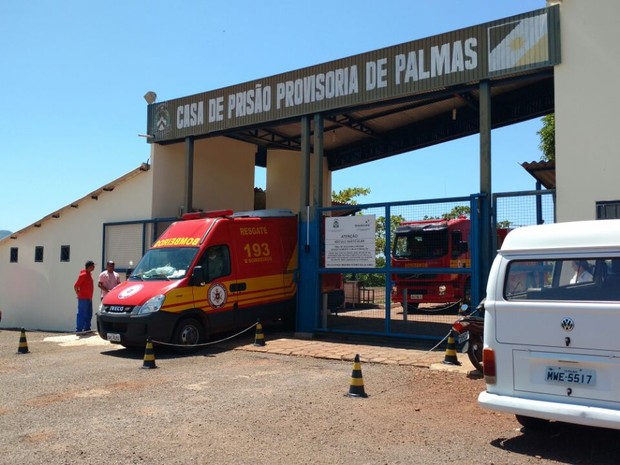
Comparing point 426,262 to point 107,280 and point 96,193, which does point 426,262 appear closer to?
point 107,280

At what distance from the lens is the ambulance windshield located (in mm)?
11555

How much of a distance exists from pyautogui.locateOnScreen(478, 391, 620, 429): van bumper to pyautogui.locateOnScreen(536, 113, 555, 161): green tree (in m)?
17.9

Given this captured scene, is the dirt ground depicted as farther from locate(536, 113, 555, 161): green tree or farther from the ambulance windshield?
locate(536, 113, 555, 161): green tree

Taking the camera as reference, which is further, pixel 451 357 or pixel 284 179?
pixel 284 179

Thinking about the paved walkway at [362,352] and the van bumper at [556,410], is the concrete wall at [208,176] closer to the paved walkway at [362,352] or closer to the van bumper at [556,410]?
the paved walkway at [362,352]

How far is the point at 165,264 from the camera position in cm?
1191

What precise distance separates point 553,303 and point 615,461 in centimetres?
142

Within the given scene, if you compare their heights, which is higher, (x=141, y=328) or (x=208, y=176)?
(x=208, y=176)

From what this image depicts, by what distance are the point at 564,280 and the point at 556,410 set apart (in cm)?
119

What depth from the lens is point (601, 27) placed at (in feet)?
32.5

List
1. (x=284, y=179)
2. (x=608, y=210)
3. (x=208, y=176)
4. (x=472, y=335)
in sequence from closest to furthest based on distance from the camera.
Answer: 1. (x=472, y=335)
2. (x=608, y=210)
3. (x=208, y=176)
4. (x=284, y=179)

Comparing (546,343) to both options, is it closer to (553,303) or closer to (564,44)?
(553,303)

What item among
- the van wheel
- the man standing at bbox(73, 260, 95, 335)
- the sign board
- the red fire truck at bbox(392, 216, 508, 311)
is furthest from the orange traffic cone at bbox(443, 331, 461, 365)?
the man standing at bbox(73, 260, 95, 335)

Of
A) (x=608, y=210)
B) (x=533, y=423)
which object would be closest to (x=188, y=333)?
(x=533, y=423)
